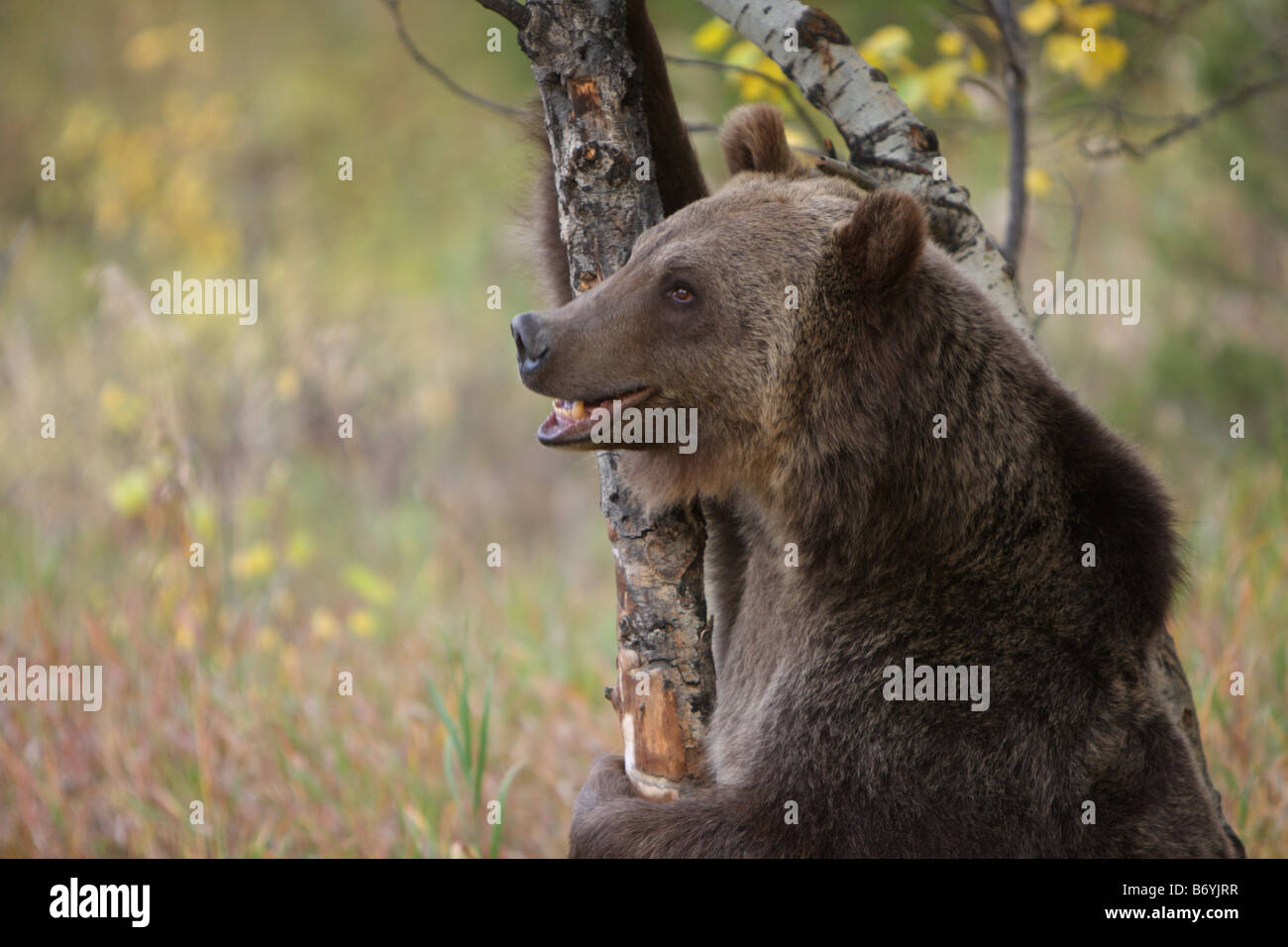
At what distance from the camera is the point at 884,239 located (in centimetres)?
285

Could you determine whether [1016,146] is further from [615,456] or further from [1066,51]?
[615,456]

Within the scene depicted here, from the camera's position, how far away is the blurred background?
477 cm

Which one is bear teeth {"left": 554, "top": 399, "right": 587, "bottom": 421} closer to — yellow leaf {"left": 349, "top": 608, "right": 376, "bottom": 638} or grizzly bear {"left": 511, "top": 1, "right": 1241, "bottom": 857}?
grizzly bear {"left": 511, "top": 1, "right": 1241, "bottom": 857}

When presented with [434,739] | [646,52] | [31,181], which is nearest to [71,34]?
[31,181]

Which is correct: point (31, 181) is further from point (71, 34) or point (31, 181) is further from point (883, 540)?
point (883, 540)

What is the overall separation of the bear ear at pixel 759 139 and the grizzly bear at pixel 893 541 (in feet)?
1.21

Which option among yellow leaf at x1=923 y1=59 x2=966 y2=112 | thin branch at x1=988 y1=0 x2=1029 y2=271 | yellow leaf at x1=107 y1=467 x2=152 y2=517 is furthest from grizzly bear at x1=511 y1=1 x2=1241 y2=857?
yellow leaf at x1=107 y1=467 x2=152 y2=517

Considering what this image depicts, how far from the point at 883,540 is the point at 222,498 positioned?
5.13 meters

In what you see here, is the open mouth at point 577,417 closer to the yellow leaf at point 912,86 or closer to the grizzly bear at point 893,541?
the grizzly bear at point 893,541

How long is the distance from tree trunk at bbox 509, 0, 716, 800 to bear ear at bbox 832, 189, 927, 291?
58 centimetres

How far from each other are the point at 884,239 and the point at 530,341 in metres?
0.92

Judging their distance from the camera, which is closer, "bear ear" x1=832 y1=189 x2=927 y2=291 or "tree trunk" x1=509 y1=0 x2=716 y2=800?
"bear ear" x1=832 y1=189 x2=927 y2=291

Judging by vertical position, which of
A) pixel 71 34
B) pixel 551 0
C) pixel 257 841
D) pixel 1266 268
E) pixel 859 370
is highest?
pixel 71 34

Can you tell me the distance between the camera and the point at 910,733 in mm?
2953
